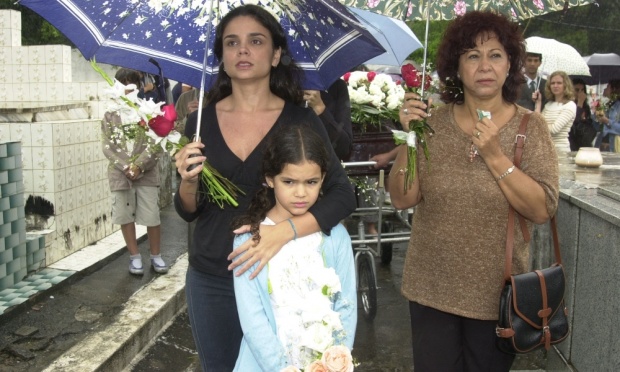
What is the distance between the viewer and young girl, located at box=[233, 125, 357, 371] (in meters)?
2.66

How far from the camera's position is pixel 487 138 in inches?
117

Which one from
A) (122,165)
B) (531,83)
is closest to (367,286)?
(122,165)

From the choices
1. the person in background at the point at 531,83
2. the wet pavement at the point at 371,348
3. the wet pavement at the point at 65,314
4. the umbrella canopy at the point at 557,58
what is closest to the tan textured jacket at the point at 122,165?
the wet pavement at the point at 65,314

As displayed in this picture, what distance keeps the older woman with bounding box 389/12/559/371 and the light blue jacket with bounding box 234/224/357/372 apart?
20.6 inches

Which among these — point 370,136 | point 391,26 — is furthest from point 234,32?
point 391,26

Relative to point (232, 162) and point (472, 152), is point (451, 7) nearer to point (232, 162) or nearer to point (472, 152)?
point (472, 152)

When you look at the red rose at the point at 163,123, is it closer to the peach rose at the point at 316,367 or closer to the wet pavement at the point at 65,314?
the peach rose at the point at 316,367

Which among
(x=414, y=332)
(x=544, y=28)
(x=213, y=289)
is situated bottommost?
(x=414, y=332)

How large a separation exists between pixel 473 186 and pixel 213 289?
3.87 ft

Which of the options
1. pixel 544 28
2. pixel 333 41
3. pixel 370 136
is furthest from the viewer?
pixel 544 28

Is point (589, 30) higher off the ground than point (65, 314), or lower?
higher

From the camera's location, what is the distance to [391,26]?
10000mm

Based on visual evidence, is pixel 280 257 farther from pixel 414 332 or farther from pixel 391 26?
pixel 391 26

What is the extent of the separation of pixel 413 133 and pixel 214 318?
1.13 m
